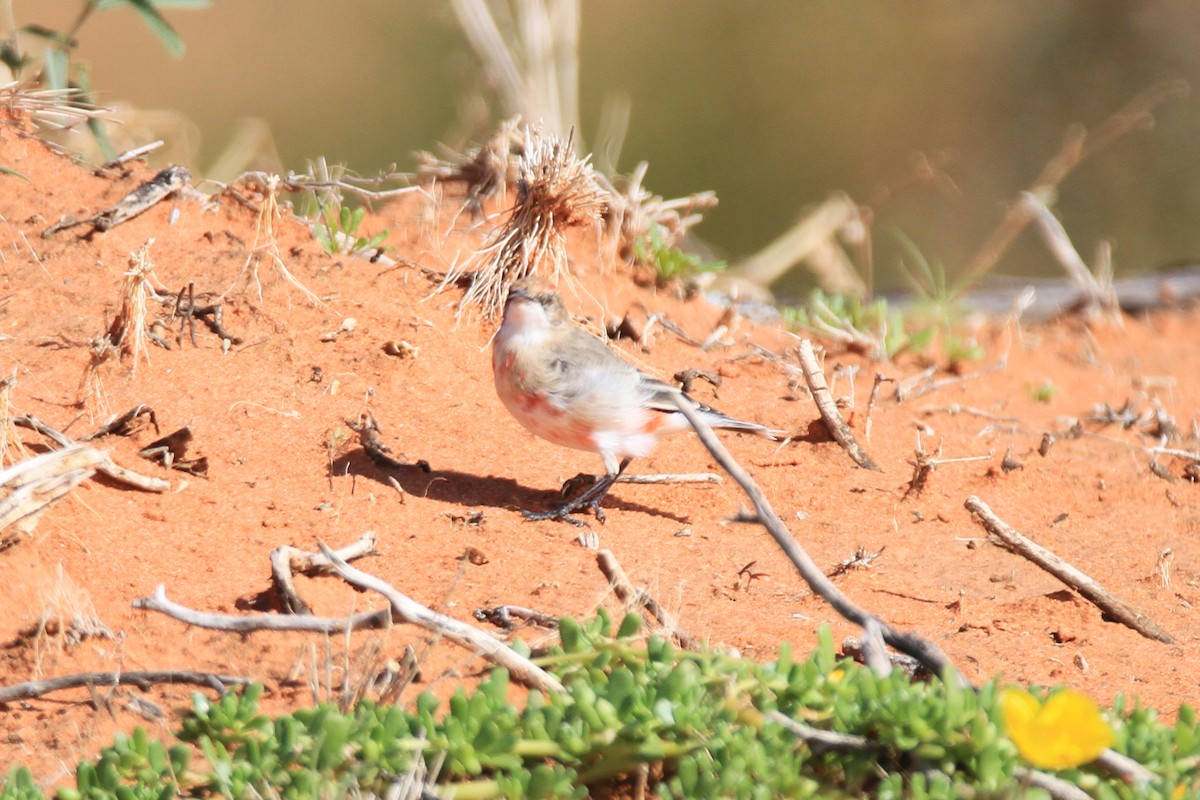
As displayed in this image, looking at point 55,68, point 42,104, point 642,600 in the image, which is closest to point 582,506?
point 642,600

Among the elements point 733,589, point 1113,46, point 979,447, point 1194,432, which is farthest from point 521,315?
point 1113,46

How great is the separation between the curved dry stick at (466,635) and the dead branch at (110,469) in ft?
3.49

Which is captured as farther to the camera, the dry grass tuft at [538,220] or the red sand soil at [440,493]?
the dry grass tuft at [538,220]

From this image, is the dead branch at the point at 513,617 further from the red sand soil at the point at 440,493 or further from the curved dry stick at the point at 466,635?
the curved dry stick at the point at 466,635

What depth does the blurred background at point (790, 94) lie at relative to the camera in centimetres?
1155

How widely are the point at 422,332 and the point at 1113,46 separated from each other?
9585 millimetres

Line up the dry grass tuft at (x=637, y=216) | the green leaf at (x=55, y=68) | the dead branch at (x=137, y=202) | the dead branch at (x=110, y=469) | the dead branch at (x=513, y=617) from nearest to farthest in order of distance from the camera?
the dead branch at (x=513, y=617), the dead branch at (x=110, y=469), the dead branch at (x=137, y=202), the green leaf at (x=55, y=68), the dry grass tuft at (x=637, y=216)

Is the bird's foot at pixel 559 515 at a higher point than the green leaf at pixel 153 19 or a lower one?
lower

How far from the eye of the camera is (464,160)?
5.93 metres

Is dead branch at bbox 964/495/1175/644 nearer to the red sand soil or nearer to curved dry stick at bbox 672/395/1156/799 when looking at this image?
the red sand soil

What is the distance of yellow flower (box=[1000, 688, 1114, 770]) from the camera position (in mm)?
2006

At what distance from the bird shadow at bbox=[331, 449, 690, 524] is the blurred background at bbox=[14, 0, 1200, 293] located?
6456 millimetres

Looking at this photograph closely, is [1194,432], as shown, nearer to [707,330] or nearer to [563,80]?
[707,330]

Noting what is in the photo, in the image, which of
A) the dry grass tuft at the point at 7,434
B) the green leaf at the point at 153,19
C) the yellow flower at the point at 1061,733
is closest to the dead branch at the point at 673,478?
the dry grass tuft at the point at 7,434
